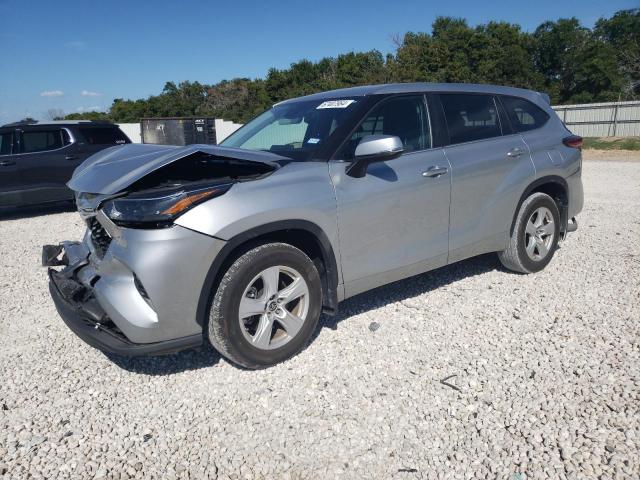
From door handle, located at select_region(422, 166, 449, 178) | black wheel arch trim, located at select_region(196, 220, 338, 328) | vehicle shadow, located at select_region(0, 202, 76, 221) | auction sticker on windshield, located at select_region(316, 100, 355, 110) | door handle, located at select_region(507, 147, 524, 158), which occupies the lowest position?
vehicle shadow, located at select_region(0, 202, 76, 221)

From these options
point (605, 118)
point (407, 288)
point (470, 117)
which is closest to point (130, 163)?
point (407, 288)

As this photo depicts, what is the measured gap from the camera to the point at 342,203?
3389mm

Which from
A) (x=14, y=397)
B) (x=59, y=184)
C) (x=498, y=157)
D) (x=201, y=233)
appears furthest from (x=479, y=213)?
(x=59, y=184)

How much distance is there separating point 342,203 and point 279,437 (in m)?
1.53

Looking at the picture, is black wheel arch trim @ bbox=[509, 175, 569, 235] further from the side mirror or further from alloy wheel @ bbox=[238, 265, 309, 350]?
alloy wheel @ bbox=[238, 265, 309, 350]

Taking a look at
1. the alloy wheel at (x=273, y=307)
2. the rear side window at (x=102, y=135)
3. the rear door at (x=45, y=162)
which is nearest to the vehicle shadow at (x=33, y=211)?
the rear door at (x=45, y=162)

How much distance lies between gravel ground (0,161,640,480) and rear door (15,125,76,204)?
5.44 m

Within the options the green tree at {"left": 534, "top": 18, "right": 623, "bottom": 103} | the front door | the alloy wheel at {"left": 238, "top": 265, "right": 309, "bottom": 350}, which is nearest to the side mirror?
the front door

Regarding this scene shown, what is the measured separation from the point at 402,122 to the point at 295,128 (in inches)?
33.8

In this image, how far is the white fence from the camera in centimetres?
2825

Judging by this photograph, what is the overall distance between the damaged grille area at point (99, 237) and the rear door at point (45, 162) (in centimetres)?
704

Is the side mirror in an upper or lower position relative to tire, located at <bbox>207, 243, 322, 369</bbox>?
upper

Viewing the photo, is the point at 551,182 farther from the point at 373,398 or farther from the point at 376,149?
the point at 373,398

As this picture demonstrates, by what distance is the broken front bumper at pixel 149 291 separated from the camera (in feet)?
9.09
